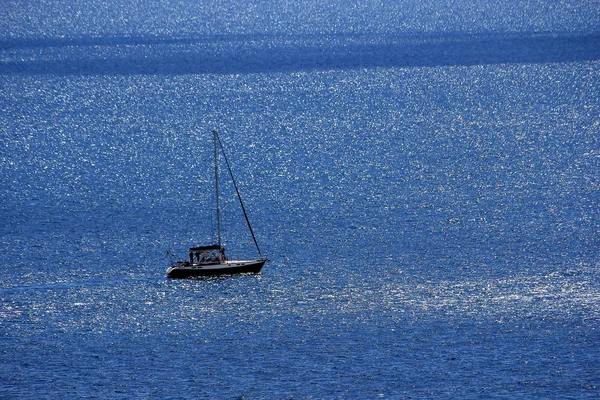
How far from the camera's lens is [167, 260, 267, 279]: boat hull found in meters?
88.5

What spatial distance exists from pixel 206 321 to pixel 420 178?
167 ft

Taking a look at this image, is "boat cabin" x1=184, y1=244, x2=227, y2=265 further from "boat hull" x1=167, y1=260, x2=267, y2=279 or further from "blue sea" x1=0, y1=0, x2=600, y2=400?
"blue sea" x1=0, y1=0, x2=600, y2=400

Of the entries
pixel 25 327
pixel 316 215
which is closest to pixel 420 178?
pixel 316 215

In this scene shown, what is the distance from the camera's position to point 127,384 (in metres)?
69.7

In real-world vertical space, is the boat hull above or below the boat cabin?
below

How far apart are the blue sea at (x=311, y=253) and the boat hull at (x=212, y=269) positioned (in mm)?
656

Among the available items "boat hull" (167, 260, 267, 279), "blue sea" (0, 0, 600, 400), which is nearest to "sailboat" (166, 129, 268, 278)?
"boat hull" (167, 260, 267, 279)

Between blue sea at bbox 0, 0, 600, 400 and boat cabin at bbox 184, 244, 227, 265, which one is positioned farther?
boat cabin at bbox 184, 244, 227, 265

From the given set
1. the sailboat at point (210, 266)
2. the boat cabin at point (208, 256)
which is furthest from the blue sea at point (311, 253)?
the boat cabin at point (208, 256)

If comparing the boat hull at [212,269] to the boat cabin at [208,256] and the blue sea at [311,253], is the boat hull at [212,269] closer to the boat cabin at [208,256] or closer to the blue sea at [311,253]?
the boat cabin at [208,256]

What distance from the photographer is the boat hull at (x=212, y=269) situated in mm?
88500

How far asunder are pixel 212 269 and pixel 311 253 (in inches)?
412

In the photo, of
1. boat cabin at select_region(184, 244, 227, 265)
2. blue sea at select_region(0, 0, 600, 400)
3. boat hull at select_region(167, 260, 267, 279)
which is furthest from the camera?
boat cabin at select_region(184, 244, 227, 265)

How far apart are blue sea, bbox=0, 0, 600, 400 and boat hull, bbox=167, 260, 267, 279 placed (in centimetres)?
66
